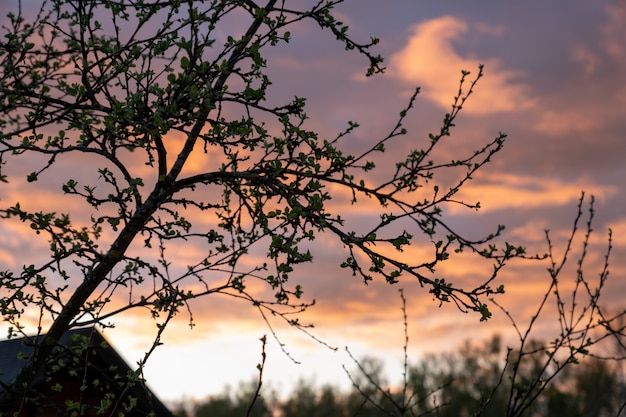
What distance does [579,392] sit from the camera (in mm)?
39281

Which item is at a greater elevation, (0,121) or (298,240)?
(0,121)

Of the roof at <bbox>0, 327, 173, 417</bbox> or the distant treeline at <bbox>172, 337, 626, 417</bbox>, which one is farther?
the distant treeline at <bbox>172, 337, 626, 417</bbox>

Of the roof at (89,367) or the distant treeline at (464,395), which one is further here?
the distant treeline at (464,395)

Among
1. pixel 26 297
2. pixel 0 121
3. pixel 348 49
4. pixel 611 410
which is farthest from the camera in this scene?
pixel 611 410

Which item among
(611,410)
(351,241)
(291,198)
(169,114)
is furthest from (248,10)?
(611,410)

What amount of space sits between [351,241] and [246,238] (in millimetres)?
1495

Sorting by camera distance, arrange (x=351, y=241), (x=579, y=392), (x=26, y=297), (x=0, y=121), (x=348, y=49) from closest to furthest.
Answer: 1. (x=351, y=241)
2. (x=26, y=297)
3. (x=348, y=49)
4. (x=0, y=121)
5. (x=579, y=392)

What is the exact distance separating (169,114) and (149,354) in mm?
2055

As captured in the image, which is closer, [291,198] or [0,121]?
[291,198]

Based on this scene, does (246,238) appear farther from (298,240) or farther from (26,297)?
(26,297)

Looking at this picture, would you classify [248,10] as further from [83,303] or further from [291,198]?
[83,303]

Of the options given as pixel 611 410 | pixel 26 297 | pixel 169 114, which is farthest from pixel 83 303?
pixel 611 410

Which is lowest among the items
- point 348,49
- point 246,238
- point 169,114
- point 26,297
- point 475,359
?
point 26,297

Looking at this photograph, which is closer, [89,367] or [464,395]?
[89,367]
